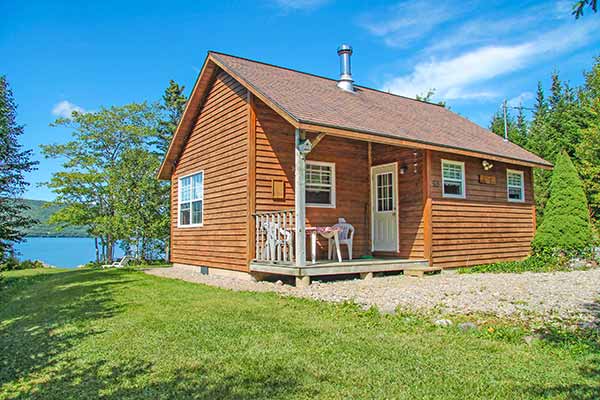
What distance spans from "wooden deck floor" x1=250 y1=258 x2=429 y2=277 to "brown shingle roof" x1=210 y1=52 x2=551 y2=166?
2.64m

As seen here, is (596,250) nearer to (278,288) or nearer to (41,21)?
(278,288)

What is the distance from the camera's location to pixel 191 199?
1251 centimetres

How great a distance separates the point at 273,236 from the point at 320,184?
214 cm

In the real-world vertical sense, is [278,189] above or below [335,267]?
above

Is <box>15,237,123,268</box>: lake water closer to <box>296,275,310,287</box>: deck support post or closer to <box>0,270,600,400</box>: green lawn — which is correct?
<box>296,275,310,287</box>: deck support post

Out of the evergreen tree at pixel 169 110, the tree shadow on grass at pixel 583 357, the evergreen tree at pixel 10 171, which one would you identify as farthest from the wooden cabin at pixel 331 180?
the evergreen tree at pixel 169 110

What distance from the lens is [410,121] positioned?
11.3m

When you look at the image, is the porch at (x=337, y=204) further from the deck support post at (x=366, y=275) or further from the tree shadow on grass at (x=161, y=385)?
the tree shadow on grass at (x=161, y=385)

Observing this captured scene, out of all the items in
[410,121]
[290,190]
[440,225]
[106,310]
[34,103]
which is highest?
[34,103]

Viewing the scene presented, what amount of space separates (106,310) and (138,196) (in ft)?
46.4

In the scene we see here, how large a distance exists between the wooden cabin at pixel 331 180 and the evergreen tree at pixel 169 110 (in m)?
13.2

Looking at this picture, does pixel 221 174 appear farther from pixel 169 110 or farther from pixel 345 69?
pixel 169 110

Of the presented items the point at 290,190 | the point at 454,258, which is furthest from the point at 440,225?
the point at 290,190

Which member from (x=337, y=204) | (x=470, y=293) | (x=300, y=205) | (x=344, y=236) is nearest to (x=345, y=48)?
(x=337, y=204)
